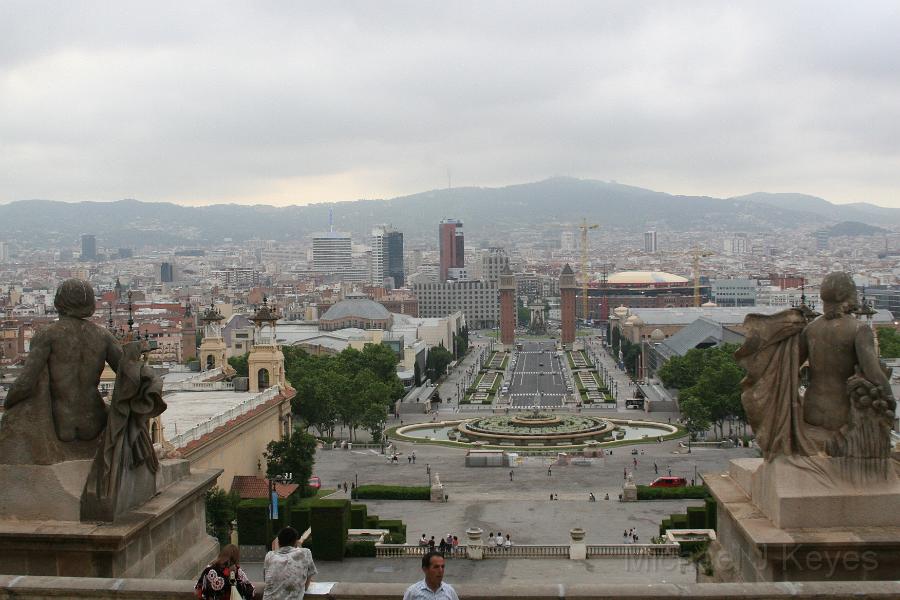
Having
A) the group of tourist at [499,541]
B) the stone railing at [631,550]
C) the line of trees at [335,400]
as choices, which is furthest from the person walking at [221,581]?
the line of trees at [335,400]

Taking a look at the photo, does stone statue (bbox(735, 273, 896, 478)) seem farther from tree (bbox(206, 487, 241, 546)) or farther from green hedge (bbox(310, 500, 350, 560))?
tree (bbox(206, 487, 241, 546))

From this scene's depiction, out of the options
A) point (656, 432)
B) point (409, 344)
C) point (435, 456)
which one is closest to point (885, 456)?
point (435, 456)

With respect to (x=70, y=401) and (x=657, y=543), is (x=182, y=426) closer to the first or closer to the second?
(x=657, y=543)

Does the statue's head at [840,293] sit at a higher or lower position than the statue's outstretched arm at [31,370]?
higher

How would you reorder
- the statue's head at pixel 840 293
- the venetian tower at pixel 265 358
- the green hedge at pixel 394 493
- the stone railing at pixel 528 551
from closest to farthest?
1. the statue's head at pixel 840 293
2. the stone railing at pixel 528 551
3. the green hedge at pixel 394 493
4. the venetian tower at pixel 265 358

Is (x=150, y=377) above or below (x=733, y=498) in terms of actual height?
above

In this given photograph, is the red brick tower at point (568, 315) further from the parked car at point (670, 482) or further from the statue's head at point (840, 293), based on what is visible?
the statue's head at point (840, 293)

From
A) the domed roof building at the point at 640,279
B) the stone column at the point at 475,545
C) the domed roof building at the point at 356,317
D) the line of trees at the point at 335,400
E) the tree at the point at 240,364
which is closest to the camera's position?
the stone column at the point at 475,545

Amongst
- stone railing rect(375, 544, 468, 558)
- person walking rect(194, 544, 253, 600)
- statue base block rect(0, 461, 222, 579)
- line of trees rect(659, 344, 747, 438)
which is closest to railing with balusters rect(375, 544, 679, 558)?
stone railing rect(375, 544, 468, 558)
